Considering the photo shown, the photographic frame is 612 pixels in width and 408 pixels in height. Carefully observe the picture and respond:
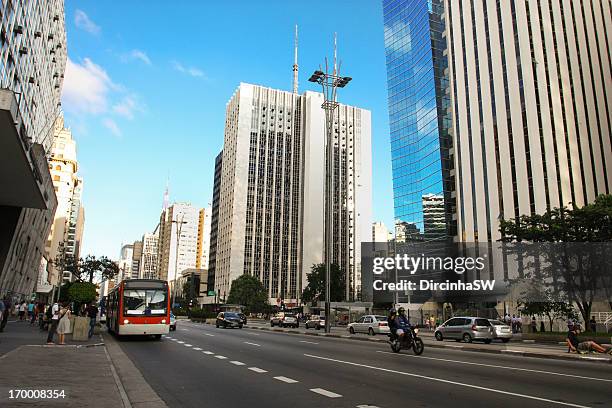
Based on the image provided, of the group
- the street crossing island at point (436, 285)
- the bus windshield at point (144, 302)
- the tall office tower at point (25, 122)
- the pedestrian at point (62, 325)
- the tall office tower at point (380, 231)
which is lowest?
the pedestrian at point (62, 325)

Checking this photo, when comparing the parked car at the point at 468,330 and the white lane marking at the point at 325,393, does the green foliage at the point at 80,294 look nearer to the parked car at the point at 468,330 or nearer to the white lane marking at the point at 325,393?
the parked car at the point at 468,330

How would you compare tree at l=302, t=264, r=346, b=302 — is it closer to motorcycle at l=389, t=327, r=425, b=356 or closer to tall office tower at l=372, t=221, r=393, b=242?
motorcycle at l=389, t=327, r=425, b=356

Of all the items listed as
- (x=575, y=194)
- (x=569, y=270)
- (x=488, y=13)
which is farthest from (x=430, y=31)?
(x=569, y=270)

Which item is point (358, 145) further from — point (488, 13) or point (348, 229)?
point (488, 13)

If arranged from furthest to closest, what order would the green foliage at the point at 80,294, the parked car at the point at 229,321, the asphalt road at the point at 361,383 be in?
1. the green foliage at the point at 80,294
2. the parked car at the point at 229,321
3. the asphalt road at the point at 361,383

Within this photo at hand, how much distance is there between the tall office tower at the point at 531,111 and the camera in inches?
2219

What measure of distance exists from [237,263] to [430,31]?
75771 mm

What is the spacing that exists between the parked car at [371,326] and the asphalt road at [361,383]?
2094cm

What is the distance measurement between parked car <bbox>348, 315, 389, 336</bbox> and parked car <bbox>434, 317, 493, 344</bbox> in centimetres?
687

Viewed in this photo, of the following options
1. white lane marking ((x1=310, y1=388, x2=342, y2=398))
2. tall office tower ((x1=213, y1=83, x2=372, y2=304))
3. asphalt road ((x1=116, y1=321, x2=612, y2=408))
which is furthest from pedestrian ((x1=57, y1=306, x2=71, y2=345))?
tall office tower ((x1=213, y1=83, x2=372, y2=304))

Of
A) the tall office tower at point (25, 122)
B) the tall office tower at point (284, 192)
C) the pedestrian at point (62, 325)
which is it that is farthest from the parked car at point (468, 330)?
the tall office tower at point (284, 192)

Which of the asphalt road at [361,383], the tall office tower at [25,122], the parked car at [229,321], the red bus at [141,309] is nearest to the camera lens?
the asphalt road at [361,383]

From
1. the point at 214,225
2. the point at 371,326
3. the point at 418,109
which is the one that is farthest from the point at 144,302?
the point at 214,225

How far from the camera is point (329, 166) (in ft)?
120
